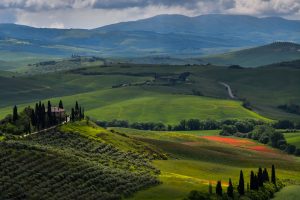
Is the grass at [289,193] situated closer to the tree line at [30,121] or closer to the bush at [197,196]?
the bush at [197,196]

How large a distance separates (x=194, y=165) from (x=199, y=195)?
43.3 meters

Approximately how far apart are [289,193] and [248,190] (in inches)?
341

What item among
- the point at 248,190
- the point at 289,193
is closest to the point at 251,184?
the point at 248,190

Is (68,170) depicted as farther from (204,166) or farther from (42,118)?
(204,166)

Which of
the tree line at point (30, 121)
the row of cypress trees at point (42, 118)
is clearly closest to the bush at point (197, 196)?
the tree line at point (30, 121)

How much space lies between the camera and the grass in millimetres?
108875

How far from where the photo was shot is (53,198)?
98.7 metres

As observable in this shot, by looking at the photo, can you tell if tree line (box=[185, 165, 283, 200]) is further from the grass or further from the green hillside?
the green hillside

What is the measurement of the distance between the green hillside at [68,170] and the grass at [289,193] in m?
23.4

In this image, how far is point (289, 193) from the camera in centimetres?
11350

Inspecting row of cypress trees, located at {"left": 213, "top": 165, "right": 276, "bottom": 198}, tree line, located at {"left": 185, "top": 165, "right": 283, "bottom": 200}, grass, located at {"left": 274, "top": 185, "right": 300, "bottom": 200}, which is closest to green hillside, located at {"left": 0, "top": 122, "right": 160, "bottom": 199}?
tree line, located at {"left": 185, "top": 165, "right": 283, "bottom": 200}

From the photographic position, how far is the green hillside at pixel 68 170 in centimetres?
10156

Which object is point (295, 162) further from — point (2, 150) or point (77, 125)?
point (2, 150)

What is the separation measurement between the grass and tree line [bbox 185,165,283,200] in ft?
4.67
